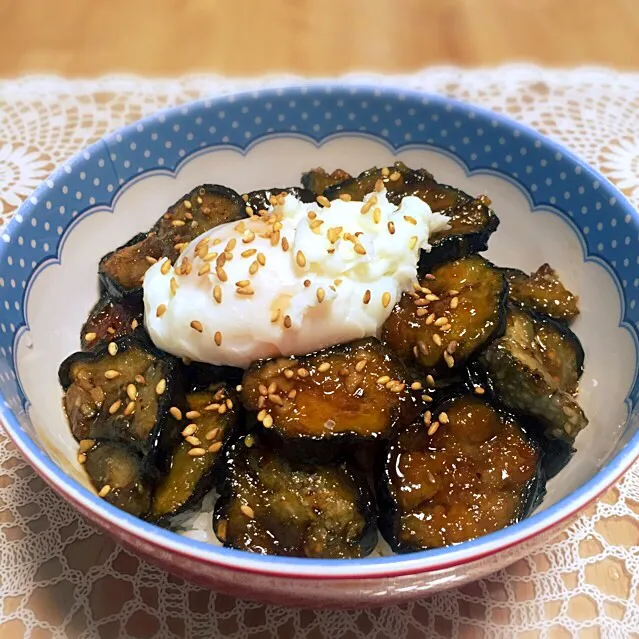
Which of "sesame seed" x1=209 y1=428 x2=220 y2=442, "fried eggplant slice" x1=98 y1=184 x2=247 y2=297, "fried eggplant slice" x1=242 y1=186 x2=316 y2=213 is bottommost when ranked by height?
"sesame seed" x1=209 y1=428 x2=220 y2=442

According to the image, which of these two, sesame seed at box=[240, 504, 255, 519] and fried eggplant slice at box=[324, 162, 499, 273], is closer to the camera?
sesame seed at box=[240, 504, 255, 519]

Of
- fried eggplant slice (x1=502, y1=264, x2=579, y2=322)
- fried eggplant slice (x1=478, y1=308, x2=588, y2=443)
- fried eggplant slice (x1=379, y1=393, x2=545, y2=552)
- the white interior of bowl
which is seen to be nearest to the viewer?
fried eggplant slice (x1=379, y1=393, x2=545, y2=552)

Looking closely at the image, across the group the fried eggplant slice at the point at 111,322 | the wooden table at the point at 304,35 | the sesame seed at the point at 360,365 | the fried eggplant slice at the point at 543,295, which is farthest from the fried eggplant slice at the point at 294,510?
the wooden table at the point at 304,35

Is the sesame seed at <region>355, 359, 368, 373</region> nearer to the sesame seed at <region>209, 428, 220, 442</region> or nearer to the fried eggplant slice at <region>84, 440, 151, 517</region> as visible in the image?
the sesame seed at <region>209, 428, 220, 442</region>

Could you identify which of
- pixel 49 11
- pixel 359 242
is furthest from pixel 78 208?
pixel 49 11

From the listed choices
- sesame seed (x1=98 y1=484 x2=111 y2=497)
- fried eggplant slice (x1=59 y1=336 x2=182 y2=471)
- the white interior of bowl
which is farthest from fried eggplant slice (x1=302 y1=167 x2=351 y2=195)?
sesame seed (x1=98 y1=484 x2=111 y2=497)

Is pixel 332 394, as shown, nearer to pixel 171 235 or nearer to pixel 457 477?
pixel 457 477

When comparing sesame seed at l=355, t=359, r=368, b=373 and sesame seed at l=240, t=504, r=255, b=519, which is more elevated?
sesame seed at l=355, t=359, r=368, b=373
